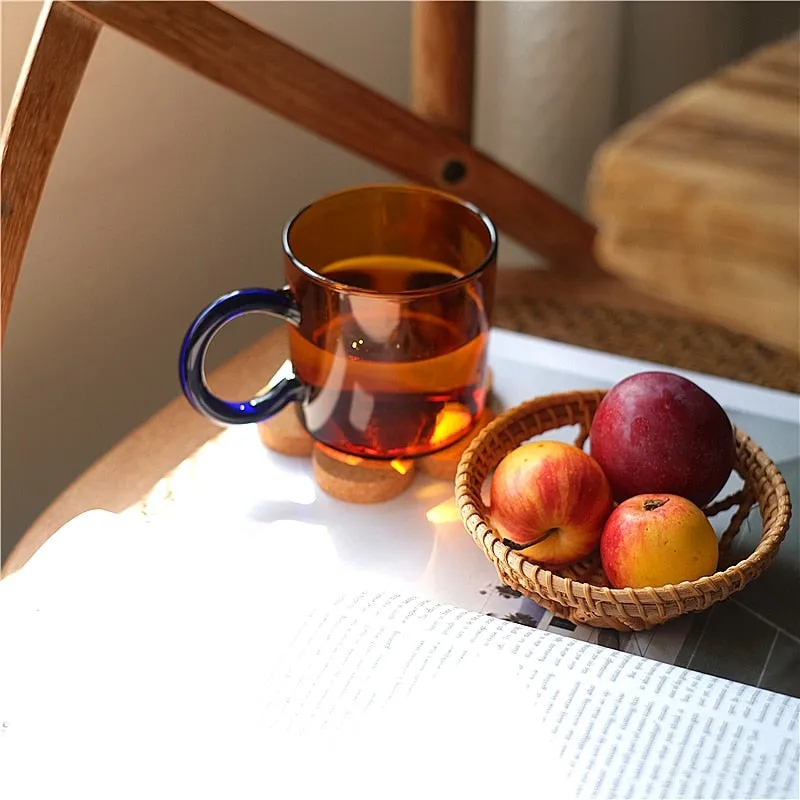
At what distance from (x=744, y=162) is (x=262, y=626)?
605mm

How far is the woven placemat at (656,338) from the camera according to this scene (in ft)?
2.39

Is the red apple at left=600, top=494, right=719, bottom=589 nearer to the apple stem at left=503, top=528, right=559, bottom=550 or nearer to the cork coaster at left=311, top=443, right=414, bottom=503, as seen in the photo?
the apple stem at left=503, top=528, right=559, bottom=550

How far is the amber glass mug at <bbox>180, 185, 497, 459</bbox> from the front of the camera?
537mm

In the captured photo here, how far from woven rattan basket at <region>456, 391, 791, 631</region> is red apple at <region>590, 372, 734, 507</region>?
0.02 m

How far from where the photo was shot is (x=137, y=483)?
60cm

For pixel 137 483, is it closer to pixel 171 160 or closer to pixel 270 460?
pixel 270 460

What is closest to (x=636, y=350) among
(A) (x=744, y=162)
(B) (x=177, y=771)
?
(A) (x=744, y=162)

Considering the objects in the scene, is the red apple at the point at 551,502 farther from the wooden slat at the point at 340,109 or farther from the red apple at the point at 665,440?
the wooden slat at the point at 340,109

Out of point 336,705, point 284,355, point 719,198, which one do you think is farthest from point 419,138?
point 336,705

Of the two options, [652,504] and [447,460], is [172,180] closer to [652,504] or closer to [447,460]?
[447,460]

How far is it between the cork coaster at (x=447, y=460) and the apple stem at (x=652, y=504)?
129 millimetres

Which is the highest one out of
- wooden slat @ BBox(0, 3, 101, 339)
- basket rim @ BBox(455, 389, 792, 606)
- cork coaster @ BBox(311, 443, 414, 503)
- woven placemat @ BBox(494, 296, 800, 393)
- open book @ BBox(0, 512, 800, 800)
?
wooden slat @ BBox(0, 3, 101, 339)

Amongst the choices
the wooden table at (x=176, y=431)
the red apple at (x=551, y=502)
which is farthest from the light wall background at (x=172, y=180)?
the red apple at (x=551, y=502)

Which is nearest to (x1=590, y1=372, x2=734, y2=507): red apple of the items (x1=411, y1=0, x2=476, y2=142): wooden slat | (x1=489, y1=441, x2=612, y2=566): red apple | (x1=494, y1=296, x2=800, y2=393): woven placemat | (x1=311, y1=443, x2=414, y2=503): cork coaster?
(x1=489, y1=441, x2=612, y2=566): red apple
